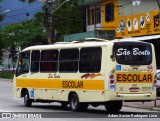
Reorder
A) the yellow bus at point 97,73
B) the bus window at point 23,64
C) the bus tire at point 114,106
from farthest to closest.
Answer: the bus window at point 23,64, the bus tire at point 114,106, the yellow bus at point 97,73

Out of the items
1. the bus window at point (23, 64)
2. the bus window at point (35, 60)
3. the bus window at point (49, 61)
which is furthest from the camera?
the bus window at point (23, 64)

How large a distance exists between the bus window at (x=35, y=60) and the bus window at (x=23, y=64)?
0.43 metres

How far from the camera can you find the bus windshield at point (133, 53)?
58.5ft

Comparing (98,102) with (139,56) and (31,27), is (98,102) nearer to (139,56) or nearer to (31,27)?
(139,56)

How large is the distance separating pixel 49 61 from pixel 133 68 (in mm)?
4211

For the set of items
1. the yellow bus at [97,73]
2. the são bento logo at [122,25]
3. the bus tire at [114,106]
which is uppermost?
the são bento logo at [122,25]

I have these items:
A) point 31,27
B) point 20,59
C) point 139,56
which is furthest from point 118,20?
point 31,27

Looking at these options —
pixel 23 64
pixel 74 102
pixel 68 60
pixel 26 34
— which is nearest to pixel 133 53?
pixel 68 60

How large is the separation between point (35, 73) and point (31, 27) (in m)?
49.0

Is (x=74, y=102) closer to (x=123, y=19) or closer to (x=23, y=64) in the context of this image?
(x=23, y=64)

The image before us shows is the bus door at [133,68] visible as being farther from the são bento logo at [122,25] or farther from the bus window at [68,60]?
the são bento logo at [122,25]

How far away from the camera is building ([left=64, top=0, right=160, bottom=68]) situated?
1388 inches

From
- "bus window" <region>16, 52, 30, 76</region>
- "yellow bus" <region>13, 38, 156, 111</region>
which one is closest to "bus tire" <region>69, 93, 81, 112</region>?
"yellow bus" <region>13, 38, 156, 111</region>

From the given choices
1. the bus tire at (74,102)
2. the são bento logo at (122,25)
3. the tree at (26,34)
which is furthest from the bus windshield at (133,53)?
the tree at (26,34)
